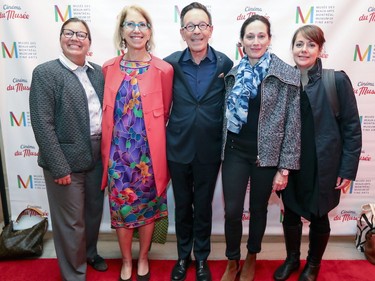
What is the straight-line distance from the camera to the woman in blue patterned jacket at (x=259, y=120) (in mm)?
1878

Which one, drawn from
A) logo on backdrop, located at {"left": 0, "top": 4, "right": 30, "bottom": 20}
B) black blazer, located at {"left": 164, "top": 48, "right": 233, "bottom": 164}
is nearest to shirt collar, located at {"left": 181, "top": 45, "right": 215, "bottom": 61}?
Result: black blazer, located at {"left": 164, "top": 48, "right": 233, "bottom": 164}

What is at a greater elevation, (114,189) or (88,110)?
(88,110)

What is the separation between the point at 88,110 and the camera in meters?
1.99

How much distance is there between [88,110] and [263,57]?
1.00 m

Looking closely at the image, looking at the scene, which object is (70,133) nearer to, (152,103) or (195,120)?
(152,103)

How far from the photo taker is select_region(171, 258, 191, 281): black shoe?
7.52 ft

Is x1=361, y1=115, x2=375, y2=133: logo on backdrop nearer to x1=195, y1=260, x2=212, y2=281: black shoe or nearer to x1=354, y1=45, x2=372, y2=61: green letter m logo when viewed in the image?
x1=354, y1=45, x2=372, y2=61: green letter m logo

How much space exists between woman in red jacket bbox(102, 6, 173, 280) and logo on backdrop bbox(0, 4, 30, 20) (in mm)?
897

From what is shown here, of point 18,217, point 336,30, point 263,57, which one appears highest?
point 336,30

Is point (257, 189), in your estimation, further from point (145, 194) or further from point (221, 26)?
point (221, 26)

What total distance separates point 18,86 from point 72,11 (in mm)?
680

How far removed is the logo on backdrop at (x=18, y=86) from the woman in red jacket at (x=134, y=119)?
2.85ft

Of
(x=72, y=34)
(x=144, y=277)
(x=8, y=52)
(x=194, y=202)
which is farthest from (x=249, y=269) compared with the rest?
(x=8, y=52)

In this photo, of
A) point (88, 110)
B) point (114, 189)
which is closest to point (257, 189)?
point (114, 189)
